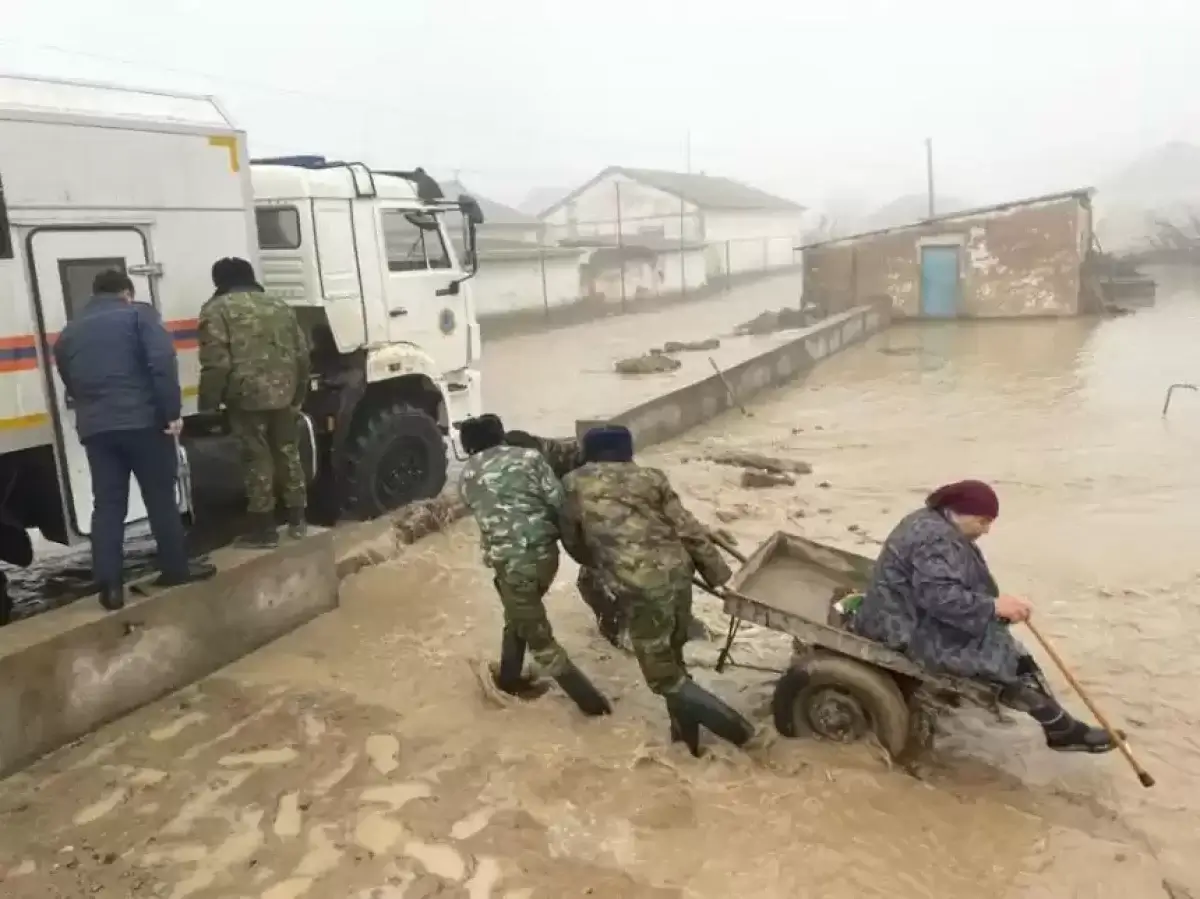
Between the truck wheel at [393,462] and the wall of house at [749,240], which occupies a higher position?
the wall of house at [749,240]

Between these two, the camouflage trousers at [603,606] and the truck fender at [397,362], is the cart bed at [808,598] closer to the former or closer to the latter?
the camouflage trousers at [603,606]

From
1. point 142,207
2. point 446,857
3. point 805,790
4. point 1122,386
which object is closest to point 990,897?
point 805,790

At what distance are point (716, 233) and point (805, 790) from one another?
4990 centimetres

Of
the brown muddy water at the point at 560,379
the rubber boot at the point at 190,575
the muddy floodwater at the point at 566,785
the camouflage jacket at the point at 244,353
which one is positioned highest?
the camouflage jacket at the point at 244,353

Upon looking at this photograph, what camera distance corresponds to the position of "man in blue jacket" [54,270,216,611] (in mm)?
4910

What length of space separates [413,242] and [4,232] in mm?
3238

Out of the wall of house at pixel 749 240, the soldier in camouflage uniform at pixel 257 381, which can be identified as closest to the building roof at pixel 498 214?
the wall of house at pixel 749 240

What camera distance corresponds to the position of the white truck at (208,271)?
537cm

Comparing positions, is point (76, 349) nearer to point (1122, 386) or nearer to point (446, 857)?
point (446, 857)

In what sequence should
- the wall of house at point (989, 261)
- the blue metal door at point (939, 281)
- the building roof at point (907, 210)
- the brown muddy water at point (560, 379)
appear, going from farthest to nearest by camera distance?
the building roof at point (907, 210) < the blue metal door at point (939, 281) < the wall of house at point (989, 261) < the brown muddy water at point (560, 379)

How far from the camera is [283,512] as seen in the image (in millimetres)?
6945

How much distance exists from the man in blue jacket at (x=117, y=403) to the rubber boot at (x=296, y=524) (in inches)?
43.5

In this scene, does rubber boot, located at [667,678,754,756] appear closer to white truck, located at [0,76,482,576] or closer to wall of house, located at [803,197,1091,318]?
white truck, located at [0,76,482,576]

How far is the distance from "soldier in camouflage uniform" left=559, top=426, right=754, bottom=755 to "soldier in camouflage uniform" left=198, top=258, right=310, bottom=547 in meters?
2.33
